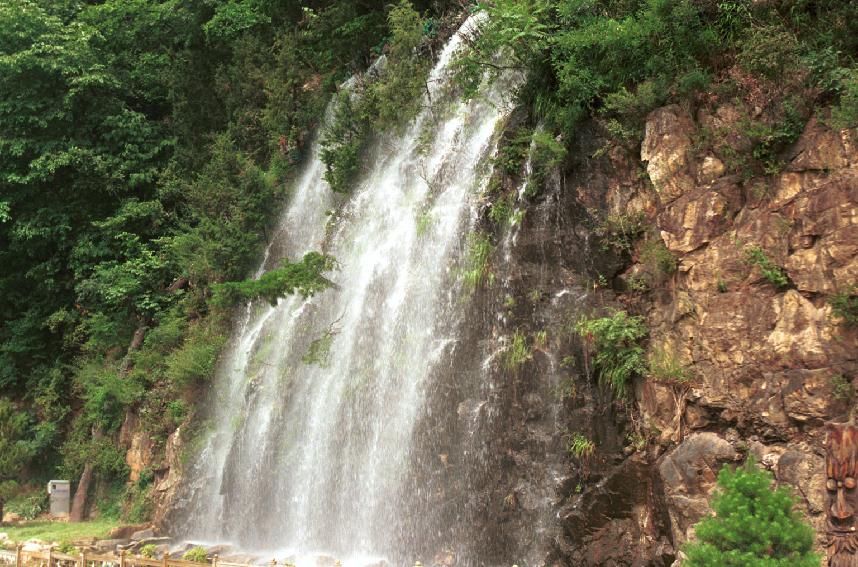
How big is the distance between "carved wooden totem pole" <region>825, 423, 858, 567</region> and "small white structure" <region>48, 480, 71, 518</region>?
54.8 ft

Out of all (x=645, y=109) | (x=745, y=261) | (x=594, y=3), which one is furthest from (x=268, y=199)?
(x=745, y=261)

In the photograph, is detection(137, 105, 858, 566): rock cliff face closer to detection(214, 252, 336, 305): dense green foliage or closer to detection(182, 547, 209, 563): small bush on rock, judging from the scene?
detection(214, 252, 336, 305): dense green foliage

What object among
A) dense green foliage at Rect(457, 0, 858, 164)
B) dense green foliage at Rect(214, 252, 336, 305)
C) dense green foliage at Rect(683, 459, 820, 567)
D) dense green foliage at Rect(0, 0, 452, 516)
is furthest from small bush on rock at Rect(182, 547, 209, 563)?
dense green foliage at Rect(457, 0, 858, 164)

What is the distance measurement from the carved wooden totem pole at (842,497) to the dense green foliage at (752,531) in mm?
693

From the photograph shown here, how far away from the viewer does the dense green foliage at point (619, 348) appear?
30.9ft

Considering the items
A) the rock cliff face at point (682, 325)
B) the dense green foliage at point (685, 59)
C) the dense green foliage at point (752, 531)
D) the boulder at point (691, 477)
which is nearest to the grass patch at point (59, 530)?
the rock cliff face at point (682, 325)

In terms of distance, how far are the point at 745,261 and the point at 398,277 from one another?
5.77 metres

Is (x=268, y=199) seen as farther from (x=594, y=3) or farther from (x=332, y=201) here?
(x=594, y=3)

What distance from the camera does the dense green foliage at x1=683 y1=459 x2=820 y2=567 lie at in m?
6.26

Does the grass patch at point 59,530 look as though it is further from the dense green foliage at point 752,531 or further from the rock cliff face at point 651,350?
the dense green foliage at point 752,531

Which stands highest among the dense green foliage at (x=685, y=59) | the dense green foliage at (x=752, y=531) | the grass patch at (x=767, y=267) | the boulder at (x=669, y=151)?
the dense green foliage at (x=685, y=59)

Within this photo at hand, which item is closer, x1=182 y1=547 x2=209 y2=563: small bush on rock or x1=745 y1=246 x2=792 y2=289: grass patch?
x1=745 y1=246 x2=792 y2=289: grass patch

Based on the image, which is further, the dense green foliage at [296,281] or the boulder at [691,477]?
the dense green foliage at [296,281]

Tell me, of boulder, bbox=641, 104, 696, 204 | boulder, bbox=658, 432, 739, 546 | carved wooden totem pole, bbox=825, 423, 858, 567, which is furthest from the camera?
boulder, bbox=641, 104, 696, 204
